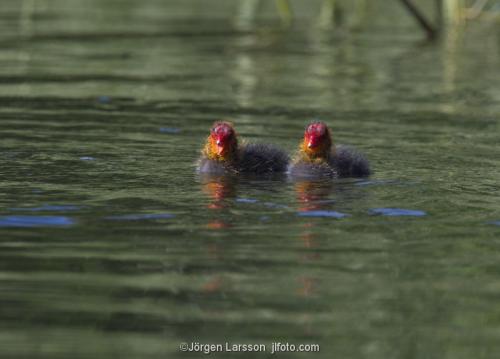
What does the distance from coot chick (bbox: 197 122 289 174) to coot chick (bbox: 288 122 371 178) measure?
0.21 m

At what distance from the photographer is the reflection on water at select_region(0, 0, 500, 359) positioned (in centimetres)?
691

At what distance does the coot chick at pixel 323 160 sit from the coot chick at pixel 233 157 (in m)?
0.21

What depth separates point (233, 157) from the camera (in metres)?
11.4

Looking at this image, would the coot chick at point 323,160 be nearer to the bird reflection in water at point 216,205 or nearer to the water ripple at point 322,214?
the bird reflection in water at point 216,205

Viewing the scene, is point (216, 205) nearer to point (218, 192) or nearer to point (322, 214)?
point (218, 192)

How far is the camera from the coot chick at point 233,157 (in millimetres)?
11297

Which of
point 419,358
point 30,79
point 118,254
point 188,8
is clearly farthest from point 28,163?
point 188,8

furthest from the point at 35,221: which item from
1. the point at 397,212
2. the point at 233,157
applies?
the point at 233,157

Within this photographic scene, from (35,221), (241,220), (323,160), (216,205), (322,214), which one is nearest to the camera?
(35,221)

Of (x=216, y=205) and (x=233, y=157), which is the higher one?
(x=233, y=157)

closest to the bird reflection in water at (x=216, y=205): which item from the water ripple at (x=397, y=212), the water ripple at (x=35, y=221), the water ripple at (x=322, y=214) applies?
the water ripple at (x=322, y=214)

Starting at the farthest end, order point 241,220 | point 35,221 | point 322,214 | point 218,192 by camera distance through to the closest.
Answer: point 218,192 → point 322,214 → point 241,220 → point 35,221

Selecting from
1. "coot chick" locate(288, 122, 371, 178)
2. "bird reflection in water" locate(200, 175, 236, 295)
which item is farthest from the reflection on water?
"coot chick" locate(288, 122, 371, 178)

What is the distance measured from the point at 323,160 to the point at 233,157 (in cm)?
80
